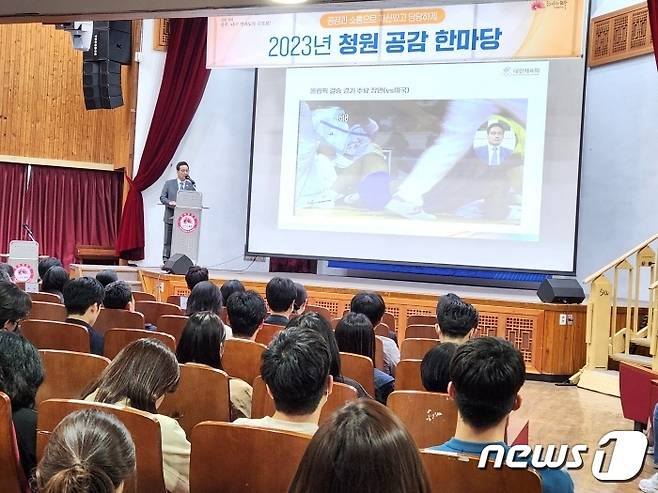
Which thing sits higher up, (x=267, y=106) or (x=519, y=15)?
(x=519, y=15)

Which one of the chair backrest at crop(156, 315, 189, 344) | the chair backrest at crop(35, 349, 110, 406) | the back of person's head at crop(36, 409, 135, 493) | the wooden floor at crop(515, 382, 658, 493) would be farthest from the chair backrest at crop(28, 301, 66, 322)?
the back of person's head at crop(36, 409, 135, 493)

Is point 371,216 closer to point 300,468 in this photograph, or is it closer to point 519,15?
point 519,15

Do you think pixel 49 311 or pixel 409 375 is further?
pixel 49 311

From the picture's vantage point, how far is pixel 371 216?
315 inches

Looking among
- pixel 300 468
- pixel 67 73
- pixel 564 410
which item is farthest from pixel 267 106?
pixel 300 468

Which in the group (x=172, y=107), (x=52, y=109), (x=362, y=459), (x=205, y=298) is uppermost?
(x=172, y=107)

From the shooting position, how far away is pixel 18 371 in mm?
2004

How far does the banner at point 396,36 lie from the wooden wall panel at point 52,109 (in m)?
2.13

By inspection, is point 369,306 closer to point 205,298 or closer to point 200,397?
point 205,298

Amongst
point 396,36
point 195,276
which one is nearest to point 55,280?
point 195,276

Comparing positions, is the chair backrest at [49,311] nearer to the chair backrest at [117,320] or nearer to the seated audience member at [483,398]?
the chair backrest at [117,320]

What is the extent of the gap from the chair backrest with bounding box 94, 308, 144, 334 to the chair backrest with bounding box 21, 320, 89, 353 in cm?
63

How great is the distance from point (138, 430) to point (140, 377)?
0.23 metres

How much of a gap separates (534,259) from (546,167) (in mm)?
909
